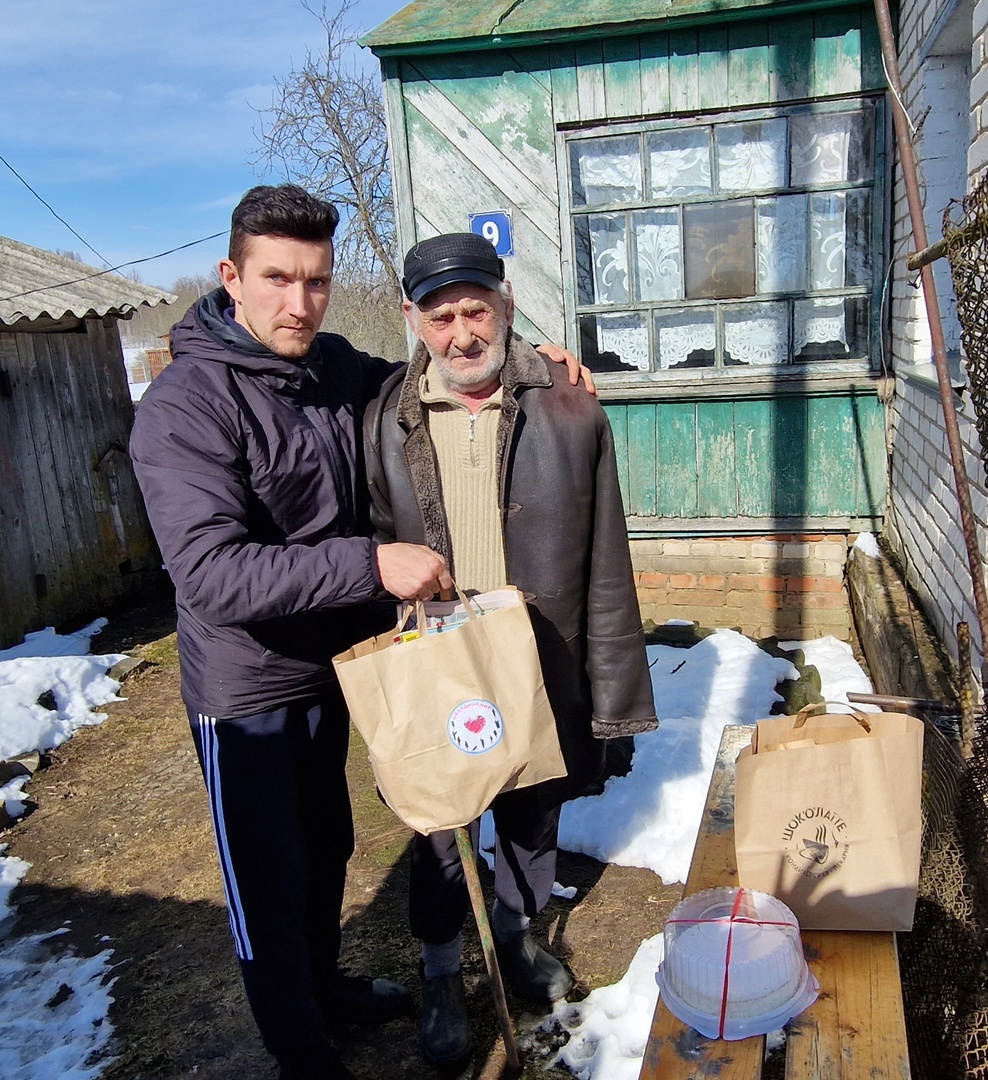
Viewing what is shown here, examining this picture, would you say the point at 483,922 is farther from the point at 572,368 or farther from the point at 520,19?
the point at 520,19

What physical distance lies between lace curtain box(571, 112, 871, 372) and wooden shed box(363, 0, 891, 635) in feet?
0.04

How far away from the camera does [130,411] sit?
799cm

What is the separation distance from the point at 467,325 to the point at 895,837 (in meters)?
1.48

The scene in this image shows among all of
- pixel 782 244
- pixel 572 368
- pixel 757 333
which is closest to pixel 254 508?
pixel 572 368

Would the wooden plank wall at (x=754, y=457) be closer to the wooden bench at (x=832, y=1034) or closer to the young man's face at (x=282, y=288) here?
the young man's face at (x=282, y=288)

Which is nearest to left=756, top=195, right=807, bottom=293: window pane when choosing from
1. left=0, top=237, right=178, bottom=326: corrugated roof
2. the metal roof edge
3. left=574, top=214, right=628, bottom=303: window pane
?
left=574, top=214, right=628, bottom=303: window pane

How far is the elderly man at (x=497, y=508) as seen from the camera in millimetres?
2213

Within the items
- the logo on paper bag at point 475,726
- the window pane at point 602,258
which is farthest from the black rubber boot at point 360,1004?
the window pane at point 602,258

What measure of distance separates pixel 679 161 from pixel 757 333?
1062 millimetres

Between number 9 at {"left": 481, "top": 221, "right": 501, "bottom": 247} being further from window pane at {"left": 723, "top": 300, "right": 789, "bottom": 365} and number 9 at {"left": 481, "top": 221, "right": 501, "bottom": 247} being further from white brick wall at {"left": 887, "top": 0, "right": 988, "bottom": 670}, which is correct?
white brick wall at {"left": 887, "top": 0, "right": 988, "bottom": 670}

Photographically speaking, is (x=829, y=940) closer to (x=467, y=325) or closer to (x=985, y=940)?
(x=985, y=940)

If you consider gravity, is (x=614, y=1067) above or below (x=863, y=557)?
below

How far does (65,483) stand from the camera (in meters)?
7.10

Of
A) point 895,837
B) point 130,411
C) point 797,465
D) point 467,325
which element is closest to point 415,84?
point 797,465
